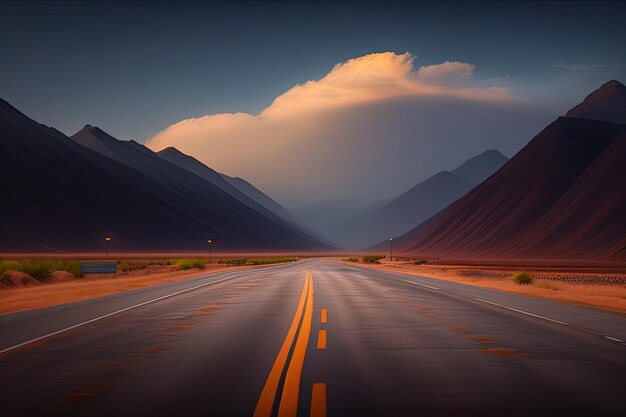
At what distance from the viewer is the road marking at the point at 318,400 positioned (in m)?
6.44

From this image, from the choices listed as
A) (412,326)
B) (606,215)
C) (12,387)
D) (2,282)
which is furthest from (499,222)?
(12,387)

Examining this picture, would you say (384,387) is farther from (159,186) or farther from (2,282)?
(159,186)

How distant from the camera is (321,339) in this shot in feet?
38.4

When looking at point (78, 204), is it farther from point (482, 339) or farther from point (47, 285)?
point (482, 339)

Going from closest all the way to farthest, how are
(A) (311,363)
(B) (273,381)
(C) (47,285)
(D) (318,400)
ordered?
(D) (318,400), (B) (273,381), (A) (311,363), (C) (47,285)

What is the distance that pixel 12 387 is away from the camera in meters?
7.71

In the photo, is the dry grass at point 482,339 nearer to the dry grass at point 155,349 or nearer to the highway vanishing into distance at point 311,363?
the highway vanishing into distance at point 311,363

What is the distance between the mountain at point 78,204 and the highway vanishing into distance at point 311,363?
393ft

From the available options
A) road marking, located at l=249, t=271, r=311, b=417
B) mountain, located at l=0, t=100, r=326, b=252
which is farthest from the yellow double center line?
mountain, located at l=0, t=100, r=326, b=252

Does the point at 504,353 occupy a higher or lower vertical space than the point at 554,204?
lower

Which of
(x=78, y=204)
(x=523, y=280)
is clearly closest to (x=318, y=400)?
(x=523, y=280)

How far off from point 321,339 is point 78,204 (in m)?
147

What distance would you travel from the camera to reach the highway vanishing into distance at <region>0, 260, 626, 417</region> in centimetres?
681

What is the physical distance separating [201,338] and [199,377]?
12.1 feet
